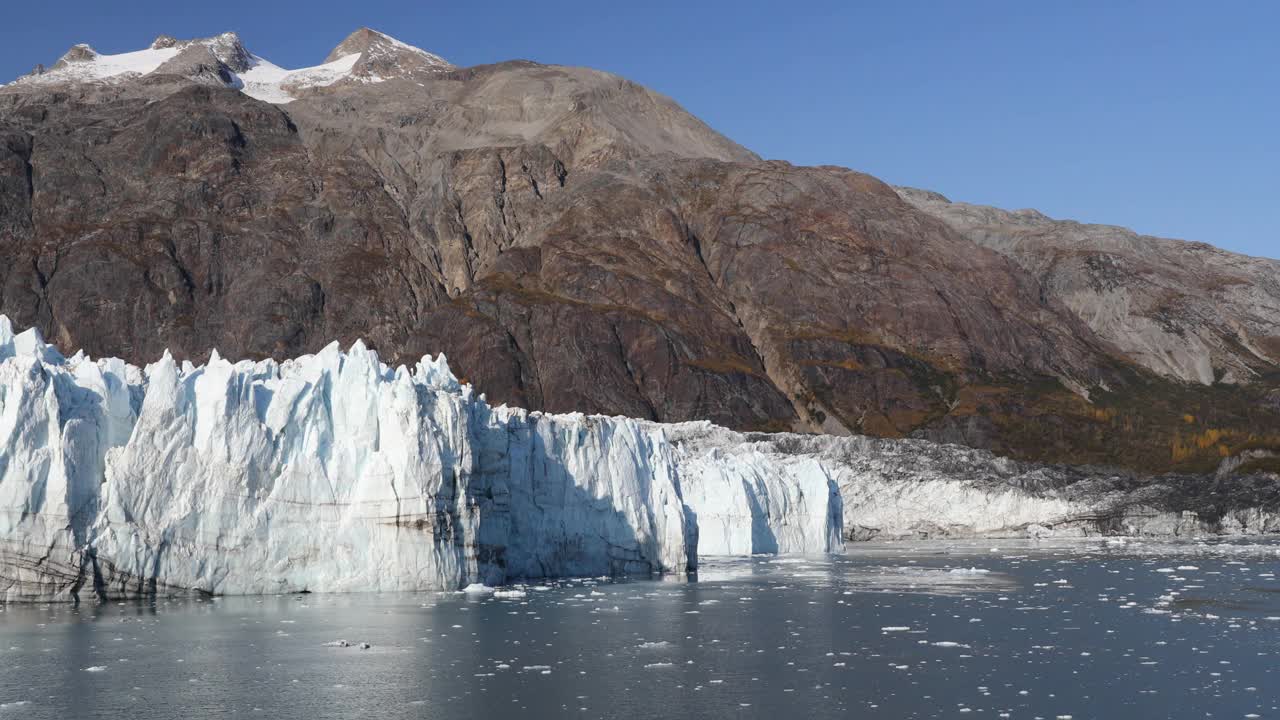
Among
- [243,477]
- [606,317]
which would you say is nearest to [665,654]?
[243,477]

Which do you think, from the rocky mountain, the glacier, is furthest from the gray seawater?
the rocky mountain

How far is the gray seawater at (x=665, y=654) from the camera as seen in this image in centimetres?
2670

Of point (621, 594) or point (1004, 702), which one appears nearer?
point (1004, 702)

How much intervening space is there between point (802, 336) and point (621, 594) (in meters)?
136

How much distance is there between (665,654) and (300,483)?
16.4 meters

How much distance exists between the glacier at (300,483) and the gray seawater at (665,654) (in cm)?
144

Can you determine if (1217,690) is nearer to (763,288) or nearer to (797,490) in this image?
(797,490)

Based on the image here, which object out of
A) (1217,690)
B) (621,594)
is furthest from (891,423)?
(1217,690)

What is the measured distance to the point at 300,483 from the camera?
4403 cm

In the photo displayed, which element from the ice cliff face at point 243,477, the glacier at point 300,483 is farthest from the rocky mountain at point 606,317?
the ice cliff face at point 243,477

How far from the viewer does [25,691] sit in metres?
27.6

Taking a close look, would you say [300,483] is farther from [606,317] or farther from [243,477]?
[606,317]

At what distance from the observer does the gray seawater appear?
26.7 m

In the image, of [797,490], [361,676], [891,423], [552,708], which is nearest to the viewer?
[552,708]
